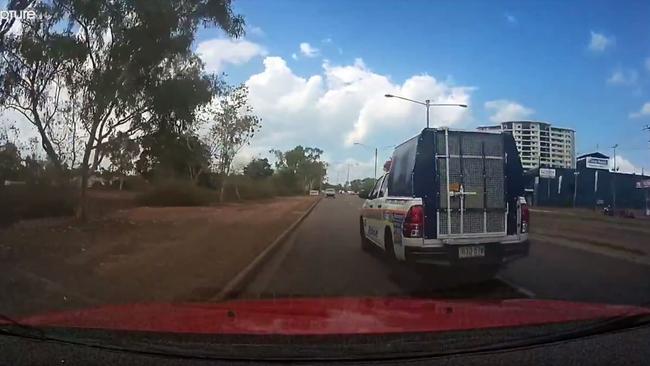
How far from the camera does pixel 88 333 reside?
382cm

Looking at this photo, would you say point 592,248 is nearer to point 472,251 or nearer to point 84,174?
point 472,251

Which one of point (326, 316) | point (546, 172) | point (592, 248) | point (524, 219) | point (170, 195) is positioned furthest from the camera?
point (546, 172)

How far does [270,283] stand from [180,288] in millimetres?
1545

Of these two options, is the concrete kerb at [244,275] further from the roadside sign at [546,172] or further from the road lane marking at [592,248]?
the roadside sign at [546,172]

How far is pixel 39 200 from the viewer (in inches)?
826

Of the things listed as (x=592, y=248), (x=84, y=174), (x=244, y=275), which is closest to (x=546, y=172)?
(x=592, y=248)

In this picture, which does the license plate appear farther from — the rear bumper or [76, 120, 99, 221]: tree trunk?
[76, 120, 99, 221]: tree trunk

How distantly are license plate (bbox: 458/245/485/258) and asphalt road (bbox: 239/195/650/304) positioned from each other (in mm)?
454

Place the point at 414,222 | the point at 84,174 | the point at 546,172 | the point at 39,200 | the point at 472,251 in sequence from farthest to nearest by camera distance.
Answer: the point at 546,172
the point at 39,200
the point at 84,174
the point at 472,251
the point at 414,222

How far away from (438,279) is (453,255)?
83cm

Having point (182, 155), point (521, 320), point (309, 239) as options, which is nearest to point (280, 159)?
point (182, 155)

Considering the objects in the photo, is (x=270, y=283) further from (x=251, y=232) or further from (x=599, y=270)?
(x=251, y=232)

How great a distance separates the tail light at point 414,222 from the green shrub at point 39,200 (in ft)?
48.0

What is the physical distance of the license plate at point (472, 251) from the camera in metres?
8.75
